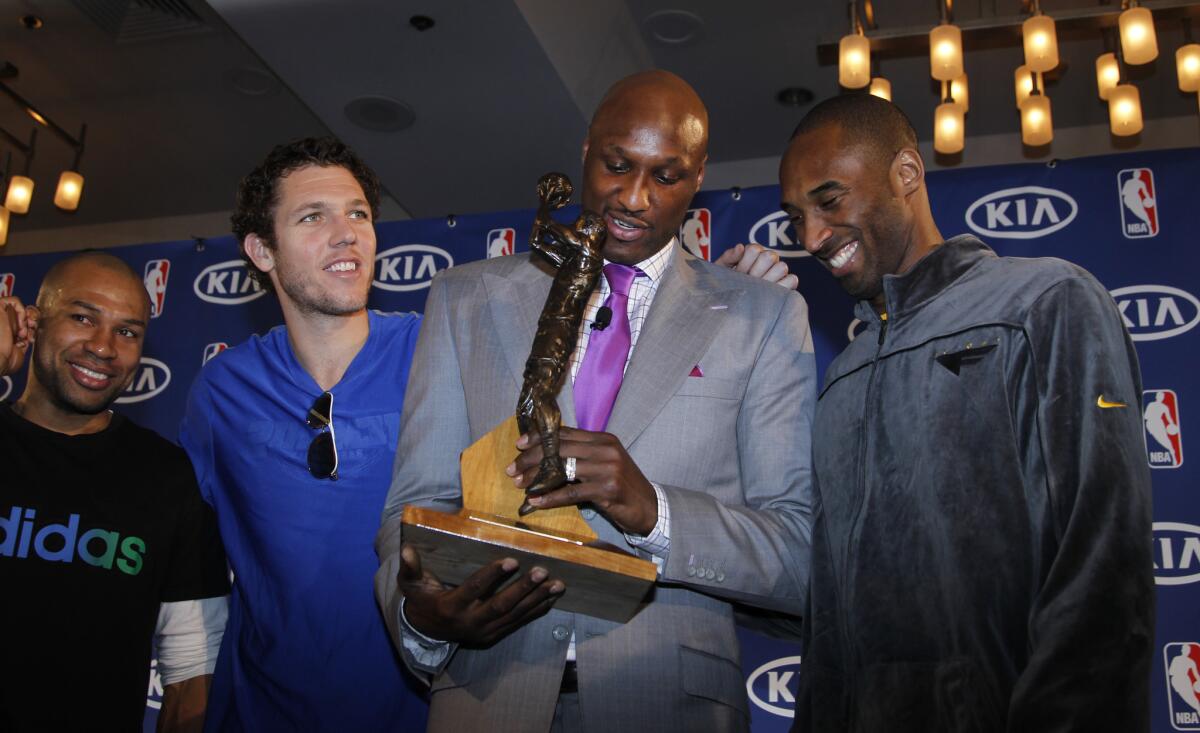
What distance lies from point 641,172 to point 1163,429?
2.05m

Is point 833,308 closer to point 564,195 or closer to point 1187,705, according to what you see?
point 1187,705

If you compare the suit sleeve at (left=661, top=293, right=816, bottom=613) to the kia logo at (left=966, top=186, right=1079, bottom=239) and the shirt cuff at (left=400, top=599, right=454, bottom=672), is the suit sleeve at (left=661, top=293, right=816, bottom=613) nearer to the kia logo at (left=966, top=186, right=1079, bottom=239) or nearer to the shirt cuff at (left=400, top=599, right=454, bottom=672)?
the shirt cuff at (left=400, top=599, right=454, bottom=672)

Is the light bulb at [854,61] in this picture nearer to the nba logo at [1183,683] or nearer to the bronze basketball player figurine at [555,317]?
the nba logo at [1183,683]

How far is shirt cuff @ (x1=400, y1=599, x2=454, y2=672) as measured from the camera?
73.0 inches

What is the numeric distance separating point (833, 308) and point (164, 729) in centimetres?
235

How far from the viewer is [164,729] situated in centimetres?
272

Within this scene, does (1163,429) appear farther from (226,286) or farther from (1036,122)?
(226,286)

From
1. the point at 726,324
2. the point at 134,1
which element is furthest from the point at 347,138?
the point at 726,324

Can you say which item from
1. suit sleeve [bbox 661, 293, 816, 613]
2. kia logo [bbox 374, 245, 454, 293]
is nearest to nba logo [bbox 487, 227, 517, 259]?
kia logo [bbox 374, 245, 454, 293]

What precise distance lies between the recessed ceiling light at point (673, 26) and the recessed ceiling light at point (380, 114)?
149 centimetres

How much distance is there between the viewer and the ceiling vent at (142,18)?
20.9 ft

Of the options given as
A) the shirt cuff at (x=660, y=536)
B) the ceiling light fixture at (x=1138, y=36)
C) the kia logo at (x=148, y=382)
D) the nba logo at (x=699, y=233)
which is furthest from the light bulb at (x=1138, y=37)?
the kia logo at (x=148, y=382)

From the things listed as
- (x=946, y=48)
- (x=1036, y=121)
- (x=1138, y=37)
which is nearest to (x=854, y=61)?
(x=946, y=48)

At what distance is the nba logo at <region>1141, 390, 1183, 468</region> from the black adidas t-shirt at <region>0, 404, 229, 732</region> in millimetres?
2698
